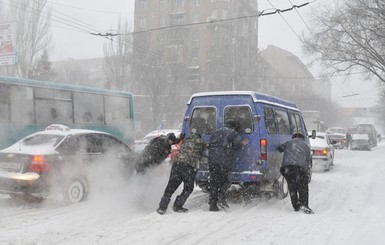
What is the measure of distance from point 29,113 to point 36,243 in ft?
26.2

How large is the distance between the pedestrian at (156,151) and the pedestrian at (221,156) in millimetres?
786

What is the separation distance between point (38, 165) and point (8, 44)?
12435 mm

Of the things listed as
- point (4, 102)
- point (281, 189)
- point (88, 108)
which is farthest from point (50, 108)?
point (281, 189)

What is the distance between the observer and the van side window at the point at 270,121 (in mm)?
8099

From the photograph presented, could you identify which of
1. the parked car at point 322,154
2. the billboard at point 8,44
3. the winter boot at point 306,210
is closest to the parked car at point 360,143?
the parked car at point 322,154

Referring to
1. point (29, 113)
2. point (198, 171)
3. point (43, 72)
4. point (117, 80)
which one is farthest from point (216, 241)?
point (117, 80)

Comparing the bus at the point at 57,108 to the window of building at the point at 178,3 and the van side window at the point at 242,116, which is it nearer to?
the van side window at the point at 242,116

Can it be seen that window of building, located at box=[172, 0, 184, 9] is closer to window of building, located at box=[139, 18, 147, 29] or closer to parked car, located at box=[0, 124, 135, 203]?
window of building, located at box=[139, 18, 147, 29]

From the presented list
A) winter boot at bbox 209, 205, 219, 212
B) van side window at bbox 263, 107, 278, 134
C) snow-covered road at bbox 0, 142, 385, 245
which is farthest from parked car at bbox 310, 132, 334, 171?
winter boot at bbox 209, 205, 219, 212

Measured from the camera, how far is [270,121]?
830cm

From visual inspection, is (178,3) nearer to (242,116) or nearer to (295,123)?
(295,123)

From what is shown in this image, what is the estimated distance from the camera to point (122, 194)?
8.37m

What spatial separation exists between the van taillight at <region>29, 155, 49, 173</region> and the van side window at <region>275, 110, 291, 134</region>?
4690mm

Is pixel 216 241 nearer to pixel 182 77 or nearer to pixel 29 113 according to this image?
pixel 29 113
